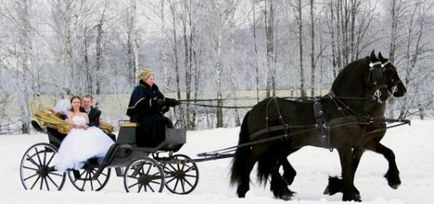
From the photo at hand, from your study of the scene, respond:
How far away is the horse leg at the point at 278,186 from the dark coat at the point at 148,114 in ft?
6.18

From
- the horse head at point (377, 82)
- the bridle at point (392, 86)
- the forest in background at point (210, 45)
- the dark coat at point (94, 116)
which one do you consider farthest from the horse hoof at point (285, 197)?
the forest in background at point (210, 45)

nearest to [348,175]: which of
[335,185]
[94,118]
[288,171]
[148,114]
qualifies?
[335,185]

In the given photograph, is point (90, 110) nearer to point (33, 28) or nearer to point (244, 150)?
point (244, 150)

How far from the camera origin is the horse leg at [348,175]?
8211mm

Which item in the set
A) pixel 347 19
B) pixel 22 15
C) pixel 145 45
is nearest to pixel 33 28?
pixel 22 15

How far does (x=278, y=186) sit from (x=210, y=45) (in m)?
21.2

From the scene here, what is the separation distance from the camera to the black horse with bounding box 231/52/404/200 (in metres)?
8.40

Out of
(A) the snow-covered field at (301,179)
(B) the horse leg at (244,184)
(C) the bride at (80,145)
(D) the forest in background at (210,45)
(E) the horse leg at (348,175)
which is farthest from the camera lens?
(D) the forest in background at (210,45)

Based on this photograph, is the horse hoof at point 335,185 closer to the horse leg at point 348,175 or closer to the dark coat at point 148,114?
the horse leg at point 348,175

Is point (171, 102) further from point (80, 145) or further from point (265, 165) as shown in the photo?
point (265, 165)

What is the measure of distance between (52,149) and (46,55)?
62.4 feet

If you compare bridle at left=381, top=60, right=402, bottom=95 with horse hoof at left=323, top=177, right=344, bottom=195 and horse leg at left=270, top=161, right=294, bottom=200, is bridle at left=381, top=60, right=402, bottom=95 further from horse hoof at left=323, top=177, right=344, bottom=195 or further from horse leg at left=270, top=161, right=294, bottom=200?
horse leg at left=270, top=161, right=294, bottom=200

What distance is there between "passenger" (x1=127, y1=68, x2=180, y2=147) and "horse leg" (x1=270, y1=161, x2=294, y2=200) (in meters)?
1.88

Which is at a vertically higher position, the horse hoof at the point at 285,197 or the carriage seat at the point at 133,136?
the carriage seat at the point at 133,136
